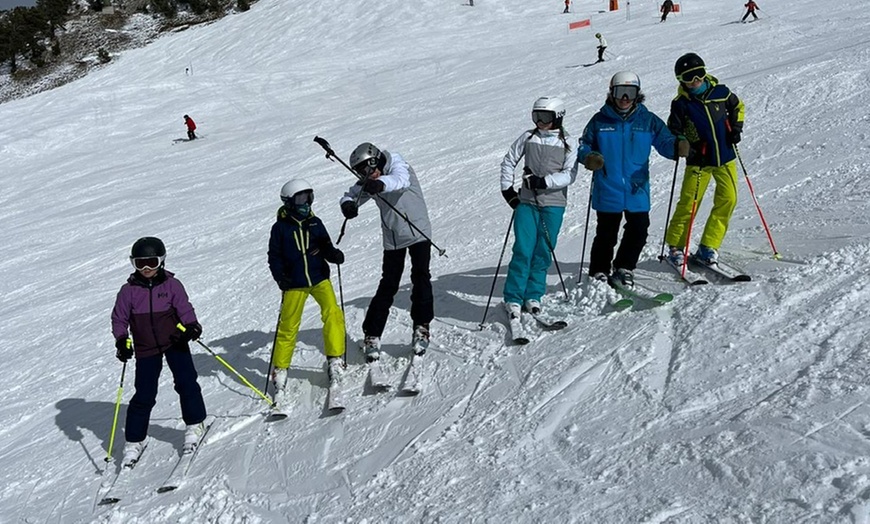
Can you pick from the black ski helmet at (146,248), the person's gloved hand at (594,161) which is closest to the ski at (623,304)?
the person's gloved hand at (594,161)

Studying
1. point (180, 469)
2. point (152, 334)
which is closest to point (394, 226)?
point (152, 334)

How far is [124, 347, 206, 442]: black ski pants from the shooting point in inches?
228

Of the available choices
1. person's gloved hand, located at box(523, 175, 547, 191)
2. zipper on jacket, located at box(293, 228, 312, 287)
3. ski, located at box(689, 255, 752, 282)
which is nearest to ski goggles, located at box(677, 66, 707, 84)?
person's gloved hand, located at box(523, 175, 547, 191)

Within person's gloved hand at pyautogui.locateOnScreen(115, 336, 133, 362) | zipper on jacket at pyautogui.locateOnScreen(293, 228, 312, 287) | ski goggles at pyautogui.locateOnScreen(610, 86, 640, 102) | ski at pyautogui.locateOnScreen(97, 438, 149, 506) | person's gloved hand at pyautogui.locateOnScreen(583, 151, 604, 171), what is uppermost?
ski goggles at pyautogui.locateOnScreen(610, 86, 640, 102)

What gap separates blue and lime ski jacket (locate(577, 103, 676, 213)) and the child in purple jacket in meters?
3.40

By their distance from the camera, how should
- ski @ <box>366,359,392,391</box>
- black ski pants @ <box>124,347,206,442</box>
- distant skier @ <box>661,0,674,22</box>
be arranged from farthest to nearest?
1. distant skier @ <box>661,0,674,22</box>
2. ski @ <box>366,359,392,391</box>
3. black ski pants @ <box>124,347,206,442</box>

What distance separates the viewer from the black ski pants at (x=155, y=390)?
19.0 ft

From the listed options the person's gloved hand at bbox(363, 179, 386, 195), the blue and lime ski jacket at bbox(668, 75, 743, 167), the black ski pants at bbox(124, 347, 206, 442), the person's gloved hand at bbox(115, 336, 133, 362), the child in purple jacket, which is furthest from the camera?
the blue and lime ski jacket at bbox(668, 75, 743, 167)

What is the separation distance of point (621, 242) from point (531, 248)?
0.83 metres

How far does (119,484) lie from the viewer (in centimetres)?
563

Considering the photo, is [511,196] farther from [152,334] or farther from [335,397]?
[152,334]

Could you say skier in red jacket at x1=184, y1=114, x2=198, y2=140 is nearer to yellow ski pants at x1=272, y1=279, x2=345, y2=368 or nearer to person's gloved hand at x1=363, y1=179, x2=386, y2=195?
yellow ski pants at x1=272, y1=279, x2=345, y2=368

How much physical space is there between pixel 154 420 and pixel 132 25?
191ft

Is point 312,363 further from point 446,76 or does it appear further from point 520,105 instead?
point 446,76
